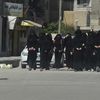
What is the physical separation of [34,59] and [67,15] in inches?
1927

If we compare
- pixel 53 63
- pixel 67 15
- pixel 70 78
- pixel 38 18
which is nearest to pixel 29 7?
pixel 38 18

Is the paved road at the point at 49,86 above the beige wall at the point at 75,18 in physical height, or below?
below

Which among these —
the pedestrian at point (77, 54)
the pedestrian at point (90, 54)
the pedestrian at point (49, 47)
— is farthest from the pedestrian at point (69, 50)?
the pedestrian at point (90, 54)

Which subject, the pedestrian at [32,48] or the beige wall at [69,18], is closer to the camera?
the pedestrian at [32,48]

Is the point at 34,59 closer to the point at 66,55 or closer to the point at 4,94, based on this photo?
the point at 66,55

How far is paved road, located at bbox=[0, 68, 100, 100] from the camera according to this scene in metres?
15.4

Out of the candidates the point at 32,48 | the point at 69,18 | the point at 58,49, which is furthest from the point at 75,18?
the point at 32,48

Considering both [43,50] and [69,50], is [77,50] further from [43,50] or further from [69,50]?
[43,50]

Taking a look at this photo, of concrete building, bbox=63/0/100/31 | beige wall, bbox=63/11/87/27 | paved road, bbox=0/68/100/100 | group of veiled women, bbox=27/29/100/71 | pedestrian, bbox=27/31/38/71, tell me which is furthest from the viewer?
beige wall, bbox=63/11/87/27

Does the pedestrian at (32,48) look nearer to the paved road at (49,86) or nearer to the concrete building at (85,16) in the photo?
the paved road at (49,86)

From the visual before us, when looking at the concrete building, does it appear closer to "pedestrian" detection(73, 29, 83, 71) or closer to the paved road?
"pedestrian" detection(73, 29, 83, 71)

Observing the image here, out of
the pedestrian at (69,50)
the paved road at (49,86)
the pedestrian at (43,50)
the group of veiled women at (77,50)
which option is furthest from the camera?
the pedestrian at (69,50)

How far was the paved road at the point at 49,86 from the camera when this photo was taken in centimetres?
1544

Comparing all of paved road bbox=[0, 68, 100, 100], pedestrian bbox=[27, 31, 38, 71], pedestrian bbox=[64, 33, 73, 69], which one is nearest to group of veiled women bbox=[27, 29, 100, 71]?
pedestrian bbox=[27, 31, 38, 71]
